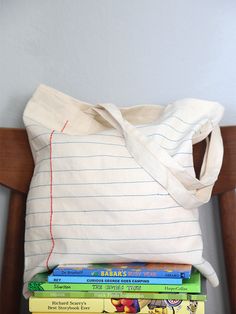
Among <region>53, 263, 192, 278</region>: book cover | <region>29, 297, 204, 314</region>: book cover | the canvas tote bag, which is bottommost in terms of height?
<region>29, 297, 204, 314</region>: book cover

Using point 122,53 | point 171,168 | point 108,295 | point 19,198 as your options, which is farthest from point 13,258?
point 122,53

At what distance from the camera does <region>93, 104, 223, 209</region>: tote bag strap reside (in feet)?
2.64

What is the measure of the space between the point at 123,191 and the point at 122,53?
1.15 ft

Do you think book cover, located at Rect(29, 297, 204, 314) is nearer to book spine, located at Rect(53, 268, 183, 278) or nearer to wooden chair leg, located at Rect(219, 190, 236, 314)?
book spine, located at Rect(53, 268, 183, 278)

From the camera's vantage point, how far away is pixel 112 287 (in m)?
0.76

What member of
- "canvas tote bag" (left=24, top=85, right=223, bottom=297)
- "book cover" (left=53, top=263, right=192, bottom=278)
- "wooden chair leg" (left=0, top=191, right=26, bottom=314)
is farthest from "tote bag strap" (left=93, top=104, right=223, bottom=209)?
"wooden chair leg" (left=0, top=191, right=26, bottom=314)

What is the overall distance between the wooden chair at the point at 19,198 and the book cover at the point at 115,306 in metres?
0.19

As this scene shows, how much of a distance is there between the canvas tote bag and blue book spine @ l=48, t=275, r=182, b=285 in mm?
48

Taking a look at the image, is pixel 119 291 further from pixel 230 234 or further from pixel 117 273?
pixel 230 234

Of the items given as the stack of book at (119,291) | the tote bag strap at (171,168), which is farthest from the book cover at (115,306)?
the tote bag strap at (171,168)

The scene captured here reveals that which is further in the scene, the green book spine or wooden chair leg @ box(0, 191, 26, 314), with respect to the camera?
wooden chair leg @ box(0, 191, 26, 314)

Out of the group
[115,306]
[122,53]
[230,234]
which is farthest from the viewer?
[122,53]

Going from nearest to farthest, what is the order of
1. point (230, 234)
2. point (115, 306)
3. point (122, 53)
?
point (115, 306), point (230, 234), point (122, 53)

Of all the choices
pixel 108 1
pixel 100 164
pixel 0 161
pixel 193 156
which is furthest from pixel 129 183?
pixel 108 1
